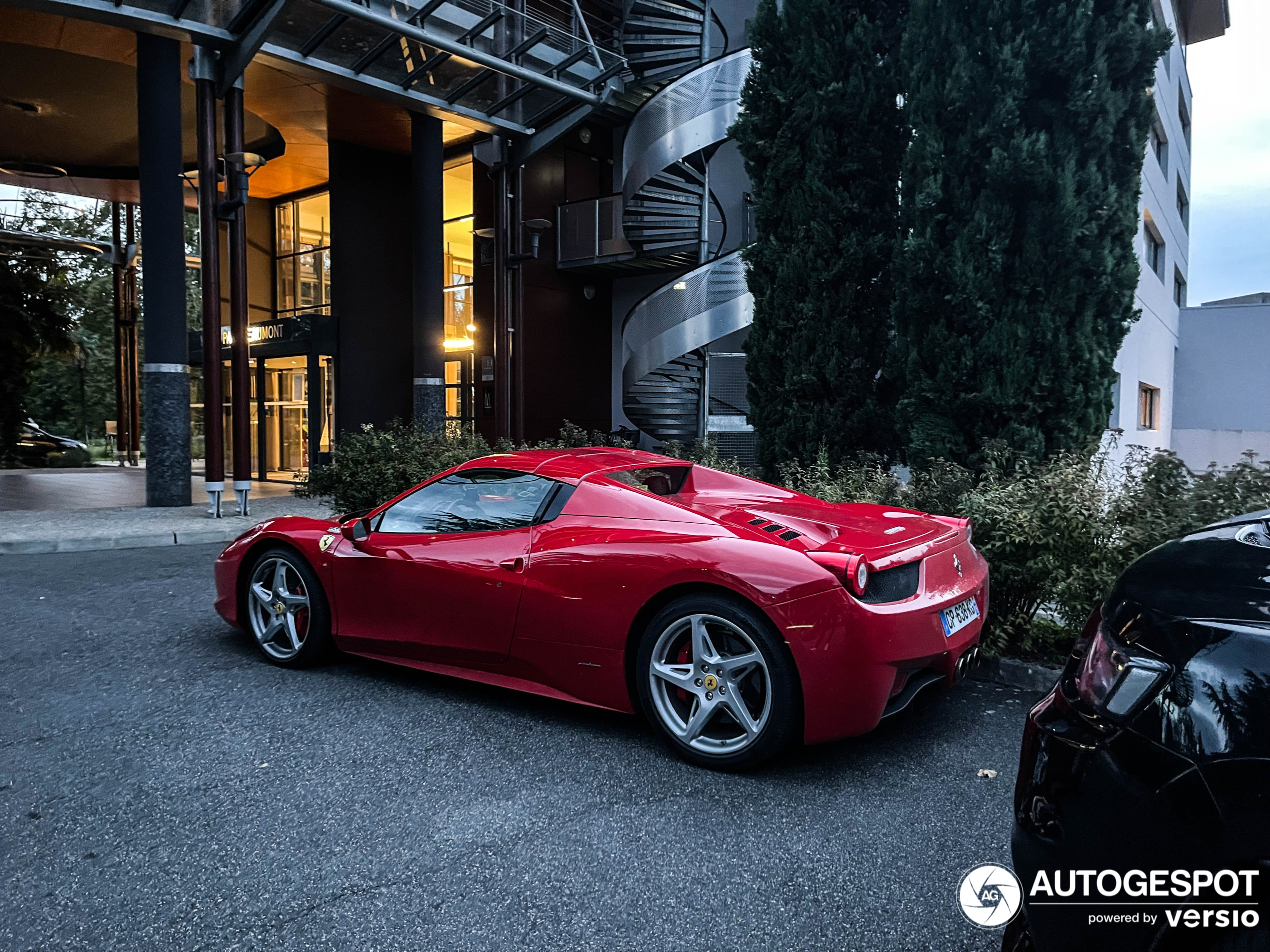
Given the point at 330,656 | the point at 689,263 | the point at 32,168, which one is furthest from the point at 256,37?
the point at 32,168

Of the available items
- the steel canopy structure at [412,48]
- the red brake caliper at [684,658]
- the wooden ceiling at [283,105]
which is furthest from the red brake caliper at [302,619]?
the wooden ceiling at [283,105]

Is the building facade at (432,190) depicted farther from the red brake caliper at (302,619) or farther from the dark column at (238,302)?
the red brake caliper at (302,619)

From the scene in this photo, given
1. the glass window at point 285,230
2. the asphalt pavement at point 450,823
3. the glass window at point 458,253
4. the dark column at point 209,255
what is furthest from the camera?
the glass window at point 285,230

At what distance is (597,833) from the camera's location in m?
3.08

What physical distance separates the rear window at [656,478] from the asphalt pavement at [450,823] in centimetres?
117

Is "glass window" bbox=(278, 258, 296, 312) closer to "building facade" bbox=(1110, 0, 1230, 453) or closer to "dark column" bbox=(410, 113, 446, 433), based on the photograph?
"dark column" bbox=(410, 113, 446, 433)

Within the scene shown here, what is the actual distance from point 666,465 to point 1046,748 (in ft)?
10.3

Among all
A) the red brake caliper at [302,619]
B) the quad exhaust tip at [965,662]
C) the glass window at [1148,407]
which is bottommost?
the red brake caliper at [302,619]

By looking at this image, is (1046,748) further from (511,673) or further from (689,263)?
(689,263)

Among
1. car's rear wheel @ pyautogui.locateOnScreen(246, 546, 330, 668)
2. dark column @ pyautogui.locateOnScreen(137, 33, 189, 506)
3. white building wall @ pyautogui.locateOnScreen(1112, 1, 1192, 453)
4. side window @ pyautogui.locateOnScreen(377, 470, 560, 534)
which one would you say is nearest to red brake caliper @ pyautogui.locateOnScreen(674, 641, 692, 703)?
side window @ pyautogui.locateOnScreen(377, 470, 560, 534)

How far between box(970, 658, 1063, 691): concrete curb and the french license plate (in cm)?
111

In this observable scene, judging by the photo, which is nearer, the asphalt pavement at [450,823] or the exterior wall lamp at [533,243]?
the asphalt pavement at [450,823]

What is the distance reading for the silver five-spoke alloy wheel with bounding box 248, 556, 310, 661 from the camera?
5086 millimetres

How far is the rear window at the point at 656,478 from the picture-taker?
4.32 meters
